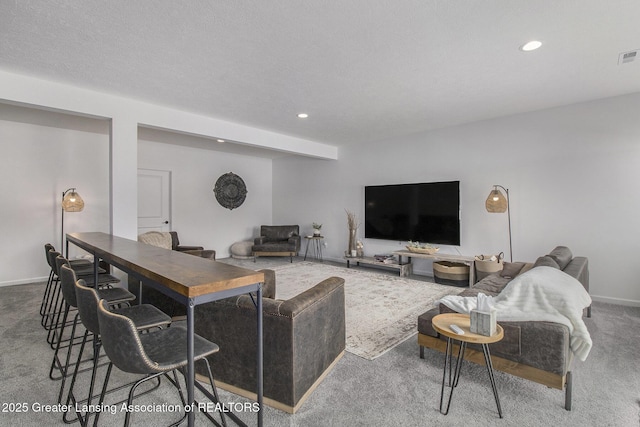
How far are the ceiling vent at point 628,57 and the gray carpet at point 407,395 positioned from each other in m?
2.65

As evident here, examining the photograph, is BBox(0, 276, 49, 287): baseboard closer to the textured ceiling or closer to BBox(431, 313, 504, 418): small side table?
the textured ceiling

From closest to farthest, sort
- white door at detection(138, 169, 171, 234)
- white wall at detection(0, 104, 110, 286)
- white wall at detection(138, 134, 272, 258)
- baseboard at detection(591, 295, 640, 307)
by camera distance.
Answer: baseboard at detection(591, 295, 640, 307)
white wall at detection(0, 104, 110, 286)
white door at detection(138, 169, 171, 234)
white wall at detection(138, 134, 272, 258)

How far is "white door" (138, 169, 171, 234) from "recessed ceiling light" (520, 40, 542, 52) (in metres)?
6.53

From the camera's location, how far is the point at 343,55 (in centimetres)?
287

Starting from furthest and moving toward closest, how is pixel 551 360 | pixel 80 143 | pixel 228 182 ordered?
1. pixel 228 182
2. pixel 80 143
3. pixel 551 360

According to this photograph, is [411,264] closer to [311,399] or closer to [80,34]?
[311,399]

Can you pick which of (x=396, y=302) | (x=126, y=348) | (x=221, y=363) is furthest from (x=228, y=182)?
(x=126, y=348)

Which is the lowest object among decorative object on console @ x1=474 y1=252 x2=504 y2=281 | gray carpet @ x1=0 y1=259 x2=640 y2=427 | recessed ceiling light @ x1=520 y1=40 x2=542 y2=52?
gray carpet @ x1=0 y1=259 x2=640 y2=427

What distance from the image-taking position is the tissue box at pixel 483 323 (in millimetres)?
1856

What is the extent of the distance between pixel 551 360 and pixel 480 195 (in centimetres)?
368

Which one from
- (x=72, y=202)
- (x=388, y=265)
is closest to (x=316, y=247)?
(x=388, y=265)

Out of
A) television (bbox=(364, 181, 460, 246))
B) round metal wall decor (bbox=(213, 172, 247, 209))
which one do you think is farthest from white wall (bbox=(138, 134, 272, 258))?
television (bbox=(364, 181, 460, 246))

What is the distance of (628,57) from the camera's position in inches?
117

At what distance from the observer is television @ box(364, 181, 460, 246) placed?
18.0ft
